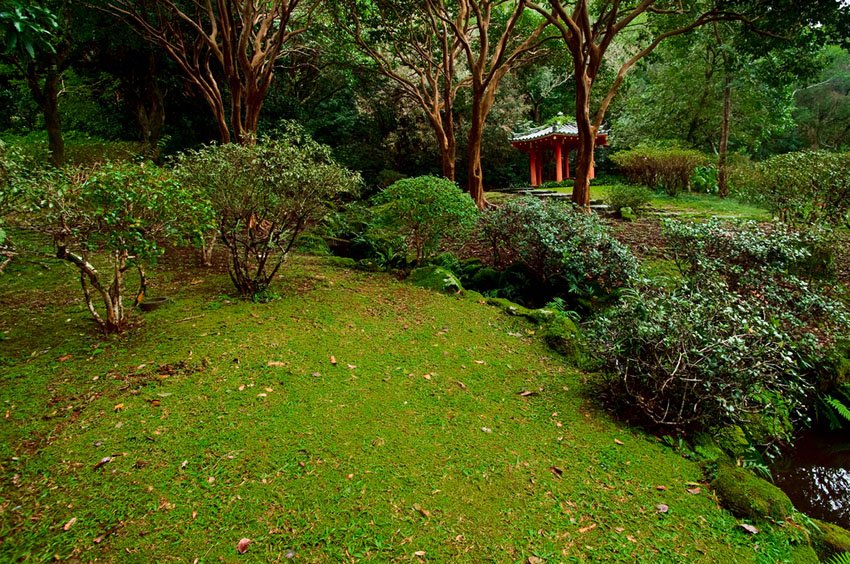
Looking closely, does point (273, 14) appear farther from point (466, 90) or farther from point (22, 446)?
point (466, 90)

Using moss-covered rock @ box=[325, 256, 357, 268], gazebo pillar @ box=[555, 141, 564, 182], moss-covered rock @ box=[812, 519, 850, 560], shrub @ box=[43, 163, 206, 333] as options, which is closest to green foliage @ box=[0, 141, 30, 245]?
shrub @ box=[43, 163, 206, 333]

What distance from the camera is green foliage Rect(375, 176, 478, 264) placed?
6.27 meters

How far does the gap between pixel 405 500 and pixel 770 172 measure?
8989 millimetres

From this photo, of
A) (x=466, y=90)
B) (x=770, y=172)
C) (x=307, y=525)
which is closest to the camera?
(x=307, y=525)

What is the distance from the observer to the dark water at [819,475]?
349 centimetres

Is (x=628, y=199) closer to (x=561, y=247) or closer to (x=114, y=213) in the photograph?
(x=561, y=247)

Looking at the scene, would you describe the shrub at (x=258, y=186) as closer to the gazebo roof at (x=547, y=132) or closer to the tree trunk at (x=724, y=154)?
the tree trunk at (x=724, y=154)

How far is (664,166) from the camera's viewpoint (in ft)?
48.8

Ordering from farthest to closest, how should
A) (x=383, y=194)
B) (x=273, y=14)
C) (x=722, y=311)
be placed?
Result: (x=273, y=14), (x=383, y=194), (x=722, y=311)

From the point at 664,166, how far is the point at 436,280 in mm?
12502

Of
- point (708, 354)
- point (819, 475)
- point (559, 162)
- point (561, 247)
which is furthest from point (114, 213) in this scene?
point (559, 162)

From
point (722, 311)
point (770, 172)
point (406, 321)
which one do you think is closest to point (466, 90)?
point (770, 172)

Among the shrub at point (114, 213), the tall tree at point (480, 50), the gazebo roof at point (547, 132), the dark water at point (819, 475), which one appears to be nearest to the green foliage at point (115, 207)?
the shrub at point (114, 213)

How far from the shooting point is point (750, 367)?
3.00 metres
